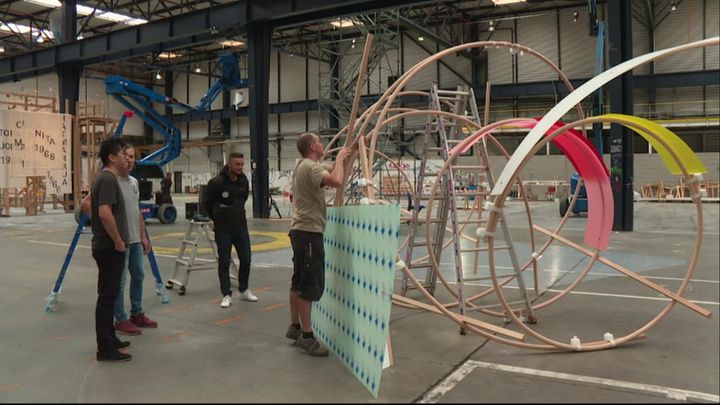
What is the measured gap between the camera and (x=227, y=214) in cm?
632

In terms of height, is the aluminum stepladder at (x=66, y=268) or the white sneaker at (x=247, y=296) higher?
the aluminum stepladder at (x=66, y=268)

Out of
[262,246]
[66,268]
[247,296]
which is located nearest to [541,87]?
[262,246]

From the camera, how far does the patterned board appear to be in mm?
3664

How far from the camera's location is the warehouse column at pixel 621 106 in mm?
13836

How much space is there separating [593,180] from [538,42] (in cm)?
2902

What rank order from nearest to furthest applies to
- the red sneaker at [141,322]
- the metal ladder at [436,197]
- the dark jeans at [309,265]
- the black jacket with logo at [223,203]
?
the dark jeans at [309,265] < the red sneaker at [141,322] < the metal ladder at [436,197] < the black jacket with logo at [223,203]

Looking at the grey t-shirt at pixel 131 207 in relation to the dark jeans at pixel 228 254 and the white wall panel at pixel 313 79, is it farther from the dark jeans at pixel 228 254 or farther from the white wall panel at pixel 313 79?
the white wall panel at pixel 313 79

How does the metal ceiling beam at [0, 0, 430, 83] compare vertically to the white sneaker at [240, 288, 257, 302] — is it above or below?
above

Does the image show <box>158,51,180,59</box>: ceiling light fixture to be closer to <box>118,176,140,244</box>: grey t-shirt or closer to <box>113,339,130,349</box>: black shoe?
<box>118,176,140,244</box>: grey t-shirt

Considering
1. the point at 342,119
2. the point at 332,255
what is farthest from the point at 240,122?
the point at 332,255

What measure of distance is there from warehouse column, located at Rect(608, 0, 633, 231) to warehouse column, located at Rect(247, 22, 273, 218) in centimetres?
1112

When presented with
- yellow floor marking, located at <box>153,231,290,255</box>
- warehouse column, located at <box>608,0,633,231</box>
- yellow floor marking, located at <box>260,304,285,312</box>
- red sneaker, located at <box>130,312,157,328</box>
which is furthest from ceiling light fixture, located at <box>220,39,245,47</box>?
red sneaker, located at <box>130,312,157,328</box>

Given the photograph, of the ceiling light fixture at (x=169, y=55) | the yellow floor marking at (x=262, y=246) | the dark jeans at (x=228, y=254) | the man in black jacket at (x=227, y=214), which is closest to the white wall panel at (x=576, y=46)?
the yellow floor marking at (x=262, y=246)

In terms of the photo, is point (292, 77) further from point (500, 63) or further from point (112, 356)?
point (112, 356)
